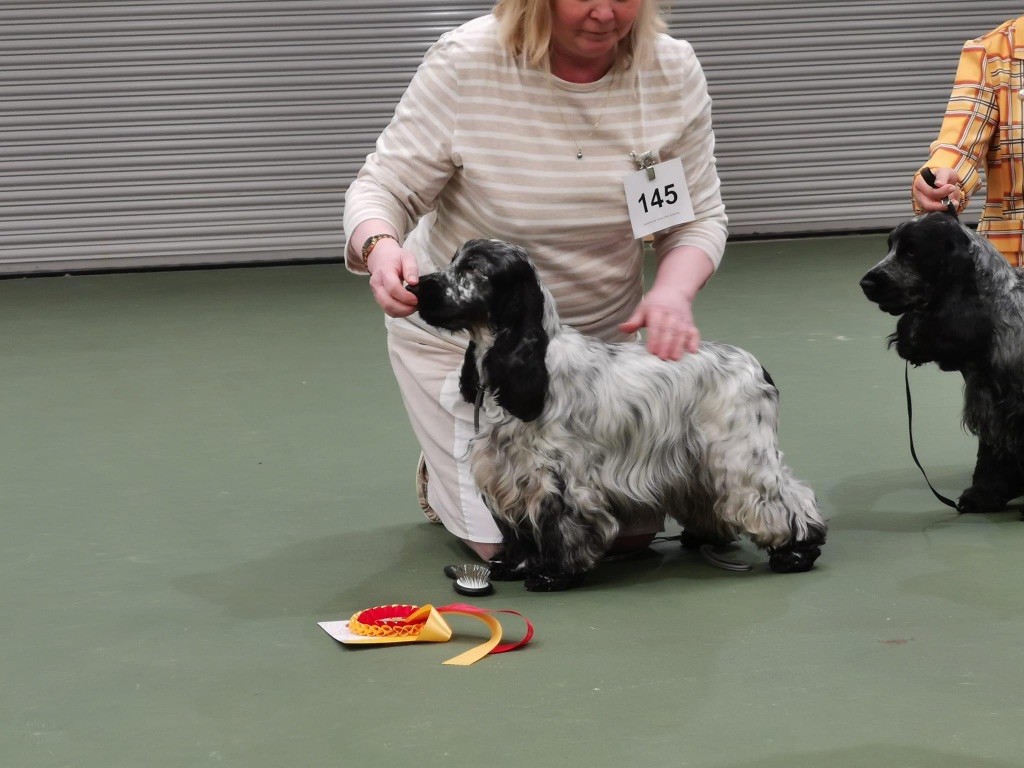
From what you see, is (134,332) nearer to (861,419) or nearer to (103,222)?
(103,222)

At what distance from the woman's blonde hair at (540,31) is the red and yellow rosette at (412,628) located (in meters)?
1.15

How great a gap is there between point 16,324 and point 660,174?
4100 mm

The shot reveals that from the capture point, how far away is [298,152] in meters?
7.68

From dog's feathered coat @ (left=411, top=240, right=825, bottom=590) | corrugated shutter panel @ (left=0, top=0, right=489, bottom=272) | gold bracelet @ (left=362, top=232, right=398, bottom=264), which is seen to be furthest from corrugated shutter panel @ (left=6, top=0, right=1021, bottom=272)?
dog's feathered coat @ (left=411, top=240, right=825, bottom=590)

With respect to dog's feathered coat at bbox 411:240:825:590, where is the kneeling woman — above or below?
above

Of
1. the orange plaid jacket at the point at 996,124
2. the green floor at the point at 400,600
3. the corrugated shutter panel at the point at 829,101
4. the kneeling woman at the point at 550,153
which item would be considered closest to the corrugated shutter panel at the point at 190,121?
the corrugated shutter panel at the point at 829,101

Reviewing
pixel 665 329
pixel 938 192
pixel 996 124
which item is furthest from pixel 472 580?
pixel 996 124

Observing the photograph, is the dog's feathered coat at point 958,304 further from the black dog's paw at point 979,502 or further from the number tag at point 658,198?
the number tag at point 658,198

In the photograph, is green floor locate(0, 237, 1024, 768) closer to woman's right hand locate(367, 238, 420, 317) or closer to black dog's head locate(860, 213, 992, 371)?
black dog's head locate(860, 213, 992, 371)

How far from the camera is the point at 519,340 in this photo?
8.39ft

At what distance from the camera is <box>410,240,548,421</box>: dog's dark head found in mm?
2537

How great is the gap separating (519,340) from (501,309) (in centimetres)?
7

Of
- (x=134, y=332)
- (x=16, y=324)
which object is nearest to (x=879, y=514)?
(x=134, y=332)

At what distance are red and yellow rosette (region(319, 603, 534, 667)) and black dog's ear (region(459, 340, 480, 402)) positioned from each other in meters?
0.45
